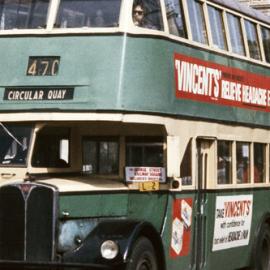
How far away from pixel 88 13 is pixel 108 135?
148 cm

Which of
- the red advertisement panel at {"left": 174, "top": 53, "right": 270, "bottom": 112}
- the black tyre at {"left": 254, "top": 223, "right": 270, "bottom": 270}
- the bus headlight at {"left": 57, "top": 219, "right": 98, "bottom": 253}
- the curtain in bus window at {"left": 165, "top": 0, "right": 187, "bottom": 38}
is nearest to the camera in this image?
the bus headlight at {"left": 57, "top": 219, "right": 98, "bottom": 253}

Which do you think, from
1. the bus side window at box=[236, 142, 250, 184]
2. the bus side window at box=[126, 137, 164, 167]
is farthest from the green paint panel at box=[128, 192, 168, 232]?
the bus side window at box=[236, 142, 250, 184]

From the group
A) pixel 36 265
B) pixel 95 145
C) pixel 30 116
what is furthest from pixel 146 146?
Result: pixel 36 265

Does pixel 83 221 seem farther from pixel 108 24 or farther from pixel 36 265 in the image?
pixel 108 24

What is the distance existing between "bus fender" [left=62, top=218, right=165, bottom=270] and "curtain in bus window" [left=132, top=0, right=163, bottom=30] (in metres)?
2.29

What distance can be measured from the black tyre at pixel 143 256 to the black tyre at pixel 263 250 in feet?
12.5

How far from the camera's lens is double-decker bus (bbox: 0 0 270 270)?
10.7 m

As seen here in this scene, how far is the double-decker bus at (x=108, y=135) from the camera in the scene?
1070 cm

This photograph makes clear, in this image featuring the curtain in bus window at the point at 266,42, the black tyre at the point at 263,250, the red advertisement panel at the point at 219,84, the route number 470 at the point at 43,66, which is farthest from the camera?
the curtain in bus window at the point at 266,42

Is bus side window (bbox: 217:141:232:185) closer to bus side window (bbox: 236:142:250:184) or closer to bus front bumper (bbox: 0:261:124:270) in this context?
bus side window (bbox: 236:142:250:184)

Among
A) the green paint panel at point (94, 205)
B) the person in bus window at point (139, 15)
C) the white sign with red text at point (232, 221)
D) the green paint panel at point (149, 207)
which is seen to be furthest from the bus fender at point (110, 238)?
the white sign with red text at point (232, 221)

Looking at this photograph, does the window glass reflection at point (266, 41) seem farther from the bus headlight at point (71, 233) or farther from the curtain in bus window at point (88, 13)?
the bus headlight at point (71, 233)

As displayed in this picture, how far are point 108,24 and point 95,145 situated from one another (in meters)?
1.56

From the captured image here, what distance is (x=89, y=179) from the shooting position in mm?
11789
